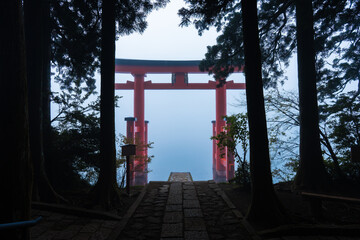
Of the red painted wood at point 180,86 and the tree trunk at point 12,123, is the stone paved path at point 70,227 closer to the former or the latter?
the tree trunk at point 12,123

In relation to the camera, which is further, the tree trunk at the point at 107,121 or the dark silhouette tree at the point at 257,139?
the tree trunk at the point at 107,121

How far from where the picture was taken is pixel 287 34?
21.8 ft

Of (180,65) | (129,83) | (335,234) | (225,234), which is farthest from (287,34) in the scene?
(129,83)

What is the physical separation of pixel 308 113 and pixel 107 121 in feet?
14.8

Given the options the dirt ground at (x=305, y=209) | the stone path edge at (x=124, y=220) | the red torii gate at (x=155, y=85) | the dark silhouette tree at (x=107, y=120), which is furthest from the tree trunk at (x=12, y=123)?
the red torii gate at (x=155, y=85)

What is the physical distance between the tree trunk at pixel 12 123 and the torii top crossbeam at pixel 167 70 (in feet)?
38.7

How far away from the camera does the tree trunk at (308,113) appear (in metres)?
4.93

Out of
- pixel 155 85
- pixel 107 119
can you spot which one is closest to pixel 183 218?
pixel 107 119

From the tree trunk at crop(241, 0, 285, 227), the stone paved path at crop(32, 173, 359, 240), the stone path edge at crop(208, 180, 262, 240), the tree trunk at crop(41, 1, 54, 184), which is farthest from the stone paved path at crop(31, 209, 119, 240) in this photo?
the tree trunk at crop(241, 0, 285, 227)

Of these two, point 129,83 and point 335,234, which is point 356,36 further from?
point 129,83

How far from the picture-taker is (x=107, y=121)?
170 inches

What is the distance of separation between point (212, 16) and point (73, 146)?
15.0ft

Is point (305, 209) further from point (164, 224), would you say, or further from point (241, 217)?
point (164, 224)

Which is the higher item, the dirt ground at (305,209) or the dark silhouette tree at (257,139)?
the dark silhouette tree at (257,139)
